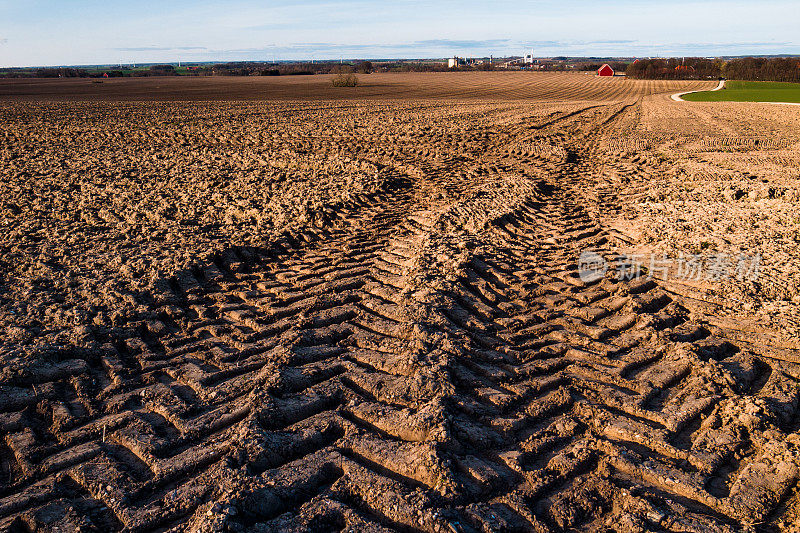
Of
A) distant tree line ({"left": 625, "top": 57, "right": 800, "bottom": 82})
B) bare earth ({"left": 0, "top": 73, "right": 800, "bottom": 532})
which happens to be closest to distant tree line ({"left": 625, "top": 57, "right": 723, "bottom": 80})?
distant tree line ({"left": 625, "top": 57, "right": 800, "bottom": 82})

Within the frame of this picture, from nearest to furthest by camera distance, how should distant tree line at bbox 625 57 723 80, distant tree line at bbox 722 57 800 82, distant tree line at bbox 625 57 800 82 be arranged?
distant tree line at bbox 722 57 800 82 < distant tree line at bbox 625 57 800 82 < distant tree line at bbox 625 57 723 80

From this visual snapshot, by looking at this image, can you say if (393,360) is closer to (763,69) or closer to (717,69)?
(763,69)

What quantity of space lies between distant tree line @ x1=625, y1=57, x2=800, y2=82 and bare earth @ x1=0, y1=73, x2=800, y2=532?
5956cm

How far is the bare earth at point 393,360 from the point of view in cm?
253

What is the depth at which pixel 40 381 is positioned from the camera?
3.53 meters

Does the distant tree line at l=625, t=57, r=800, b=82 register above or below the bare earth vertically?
above

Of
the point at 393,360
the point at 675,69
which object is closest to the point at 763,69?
the point at 675,69

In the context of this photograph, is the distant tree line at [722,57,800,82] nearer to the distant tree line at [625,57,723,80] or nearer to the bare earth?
the distant tree line at [625,57,723,80]

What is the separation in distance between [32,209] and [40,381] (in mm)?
4945

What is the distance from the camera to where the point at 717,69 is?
63406 mm

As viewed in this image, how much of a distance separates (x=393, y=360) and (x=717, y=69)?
75.1 metres

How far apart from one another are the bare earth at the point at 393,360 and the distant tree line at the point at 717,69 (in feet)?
195

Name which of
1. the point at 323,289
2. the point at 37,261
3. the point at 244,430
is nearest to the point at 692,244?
the point at 323,289

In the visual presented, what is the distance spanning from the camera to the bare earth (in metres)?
2.53
